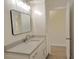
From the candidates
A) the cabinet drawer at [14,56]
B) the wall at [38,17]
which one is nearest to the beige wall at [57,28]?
the wall at [38,17]

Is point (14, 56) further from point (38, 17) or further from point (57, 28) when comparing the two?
point (57, 28)

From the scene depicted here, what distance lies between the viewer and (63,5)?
5.13 m

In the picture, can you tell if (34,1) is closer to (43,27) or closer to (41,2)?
(41,2)

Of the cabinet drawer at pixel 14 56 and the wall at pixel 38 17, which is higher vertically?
the wall at pixel 38 17

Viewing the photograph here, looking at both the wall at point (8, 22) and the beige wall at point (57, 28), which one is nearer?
the wall at point (8, 22)

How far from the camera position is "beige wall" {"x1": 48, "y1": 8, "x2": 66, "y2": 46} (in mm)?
5605

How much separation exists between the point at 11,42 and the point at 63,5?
11.9 ft

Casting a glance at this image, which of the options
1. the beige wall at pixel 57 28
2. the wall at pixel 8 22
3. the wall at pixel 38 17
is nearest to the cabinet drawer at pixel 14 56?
the wall at pixel 8 22

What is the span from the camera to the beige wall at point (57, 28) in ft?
18.4

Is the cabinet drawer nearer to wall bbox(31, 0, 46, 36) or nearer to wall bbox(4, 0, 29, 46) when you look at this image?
wall bbox(4, 0, 29, 46)

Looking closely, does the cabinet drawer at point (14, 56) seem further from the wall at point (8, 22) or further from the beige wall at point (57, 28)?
the beige wall at point (57, 28)

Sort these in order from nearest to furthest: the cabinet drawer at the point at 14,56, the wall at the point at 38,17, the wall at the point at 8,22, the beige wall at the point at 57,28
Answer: the cabinet drawer at the point at 14,56 → the wall at the point at 8,22 → the wall at the point at 38,17 → the beige wall at the point at 57,28

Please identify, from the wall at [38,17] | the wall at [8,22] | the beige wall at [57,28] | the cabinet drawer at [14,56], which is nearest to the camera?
the cabinet drawer at [14,56]
